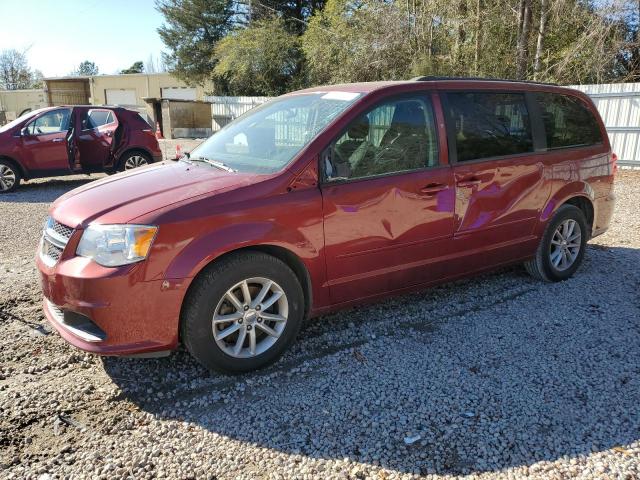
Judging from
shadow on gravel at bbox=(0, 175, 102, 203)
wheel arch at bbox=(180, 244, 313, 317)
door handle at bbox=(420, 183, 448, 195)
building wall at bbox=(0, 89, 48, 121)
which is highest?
building wall at bbox=(0, 89, 48, 121)

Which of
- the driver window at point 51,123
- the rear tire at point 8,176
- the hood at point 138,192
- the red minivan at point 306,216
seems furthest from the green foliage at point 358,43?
the hood at point 138,192

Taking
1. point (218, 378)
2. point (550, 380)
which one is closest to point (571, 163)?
point (550, 380)

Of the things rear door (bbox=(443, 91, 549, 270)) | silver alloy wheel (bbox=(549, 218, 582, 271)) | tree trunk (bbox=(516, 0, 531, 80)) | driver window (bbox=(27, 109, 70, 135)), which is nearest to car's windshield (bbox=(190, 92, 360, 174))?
rear door (bbox=(443, 91, 549, 270))

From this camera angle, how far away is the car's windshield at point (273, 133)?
3.57 meters

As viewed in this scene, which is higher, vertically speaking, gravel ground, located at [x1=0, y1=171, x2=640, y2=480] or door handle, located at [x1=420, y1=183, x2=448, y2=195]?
door handle, located at [x1=420, y1=183, x2=448, y2=195]

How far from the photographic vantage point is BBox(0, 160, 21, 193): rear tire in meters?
10.2

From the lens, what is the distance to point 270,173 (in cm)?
337

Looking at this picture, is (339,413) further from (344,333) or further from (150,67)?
(150,67)

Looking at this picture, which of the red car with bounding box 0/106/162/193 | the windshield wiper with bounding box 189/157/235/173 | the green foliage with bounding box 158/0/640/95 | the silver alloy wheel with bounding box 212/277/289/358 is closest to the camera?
the silver alloy wheel with bounding box 212/277/289/358

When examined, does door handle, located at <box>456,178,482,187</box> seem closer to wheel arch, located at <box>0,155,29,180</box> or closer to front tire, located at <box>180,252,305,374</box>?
front tire, located at <box>180,252,305,374</box>

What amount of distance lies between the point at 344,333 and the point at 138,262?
5.67ft

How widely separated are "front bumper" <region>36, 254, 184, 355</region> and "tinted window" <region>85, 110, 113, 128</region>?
8984 mm

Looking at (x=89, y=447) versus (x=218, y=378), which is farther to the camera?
(x=218, y=378)

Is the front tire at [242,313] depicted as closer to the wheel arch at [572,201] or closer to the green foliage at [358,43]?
the wheel arch at [572,201]
